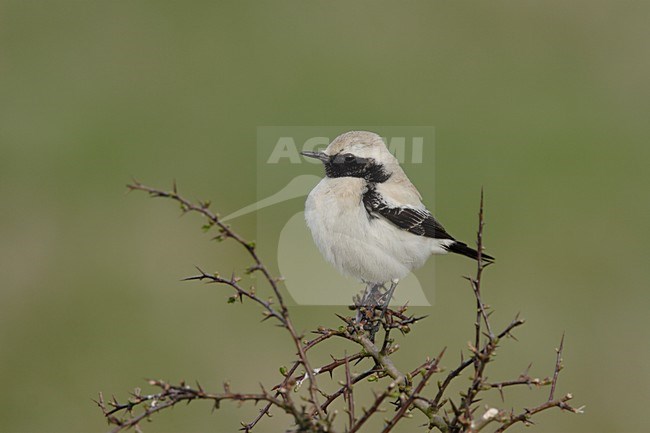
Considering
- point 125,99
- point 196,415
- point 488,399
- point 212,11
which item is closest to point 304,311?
point 196,415

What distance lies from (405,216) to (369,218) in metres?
0.12

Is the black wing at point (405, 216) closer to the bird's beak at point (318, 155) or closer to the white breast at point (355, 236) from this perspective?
the white breast at point (355, 236)

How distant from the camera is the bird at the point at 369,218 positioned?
112 inches

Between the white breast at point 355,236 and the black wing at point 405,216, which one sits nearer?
the white breast at point 355,236

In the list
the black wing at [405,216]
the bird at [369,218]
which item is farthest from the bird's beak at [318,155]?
Result: the black wing at [405,216]

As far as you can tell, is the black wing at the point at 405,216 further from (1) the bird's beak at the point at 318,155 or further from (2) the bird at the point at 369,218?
(1) the bird's beak at the point at 318,155

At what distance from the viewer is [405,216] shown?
302 cm

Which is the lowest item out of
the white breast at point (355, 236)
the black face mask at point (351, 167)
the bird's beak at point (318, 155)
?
the white breast at point (355, 236)

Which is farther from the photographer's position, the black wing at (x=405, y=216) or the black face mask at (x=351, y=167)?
the black wing at (x=405, y=216)

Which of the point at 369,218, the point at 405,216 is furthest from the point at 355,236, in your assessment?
the point at 405,216

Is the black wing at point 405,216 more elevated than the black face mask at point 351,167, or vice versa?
the black face mask at point 351,167

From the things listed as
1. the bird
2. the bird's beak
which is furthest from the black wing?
the bird's beak

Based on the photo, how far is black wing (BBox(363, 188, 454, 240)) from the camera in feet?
9.84

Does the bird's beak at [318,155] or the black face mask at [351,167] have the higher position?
the bird's beak at [318,155]
